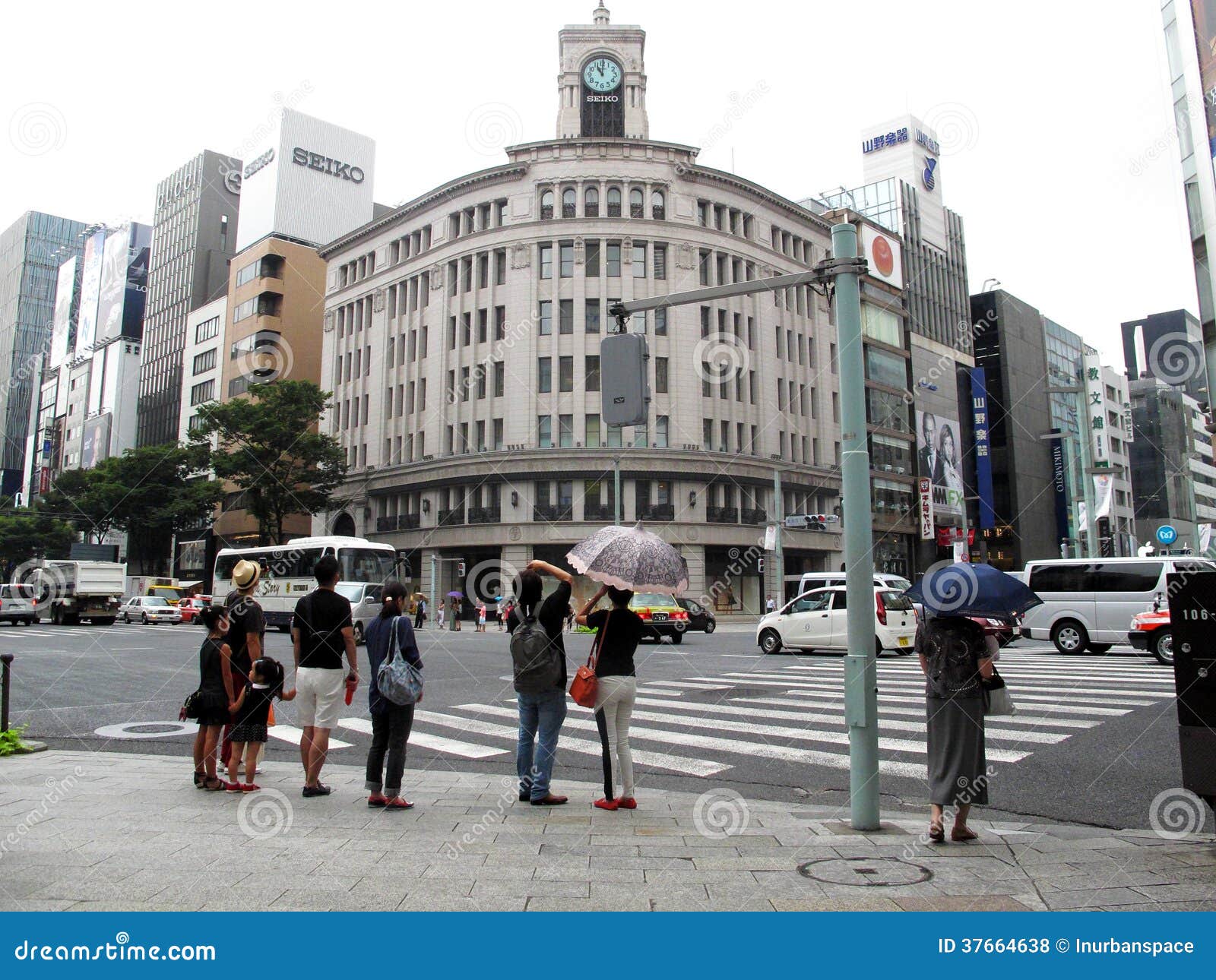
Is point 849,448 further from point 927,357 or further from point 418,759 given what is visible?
point 927,357

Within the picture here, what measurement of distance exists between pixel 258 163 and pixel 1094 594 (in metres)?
75.3

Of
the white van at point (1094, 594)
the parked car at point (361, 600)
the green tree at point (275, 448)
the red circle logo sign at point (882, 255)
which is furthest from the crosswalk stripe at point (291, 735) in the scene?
the red circle logo sign at point (882, 255)

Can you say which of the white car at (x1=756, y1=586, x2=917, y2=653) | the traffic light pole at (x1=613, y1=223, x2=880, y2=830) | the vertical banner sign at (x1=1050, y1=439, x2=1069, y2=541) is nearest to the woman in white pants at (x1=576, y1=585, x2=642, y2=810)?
the traffic light pole at (x1=613, y1=223, x2=880, y2=830)

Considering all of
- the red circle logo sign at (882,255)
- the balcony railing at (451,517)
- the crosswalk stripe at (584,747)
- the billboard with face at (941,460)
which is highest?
the red circle logo sign at (882,255)

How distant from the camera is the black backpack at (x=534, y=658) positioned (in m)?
6.39

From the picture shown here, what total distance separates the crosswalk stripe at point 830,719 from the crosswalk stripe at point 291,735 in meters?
3.82

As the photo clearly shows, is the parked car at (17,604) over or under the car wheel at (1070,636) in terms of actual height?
over

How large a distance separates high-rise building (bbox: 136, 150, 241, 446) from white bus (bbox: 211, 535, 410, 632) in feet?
192

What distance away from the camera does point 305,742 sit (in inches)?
265

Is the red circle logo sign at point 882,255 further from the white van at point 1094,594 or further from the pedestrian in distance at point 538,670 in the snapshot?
the pedestrian in distance at point 538,670

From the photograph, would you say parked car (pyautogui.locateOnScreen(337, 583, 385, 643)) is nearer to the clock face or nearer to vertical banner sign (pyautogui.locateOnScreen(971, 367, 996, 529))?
the clock face

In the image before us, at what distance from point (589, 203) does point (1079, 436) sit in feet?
205

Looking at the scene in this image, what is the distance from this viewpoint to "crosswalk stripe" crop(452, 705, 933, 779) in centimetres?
829

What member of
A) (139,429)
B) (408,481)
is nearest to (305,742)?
(408,481)
